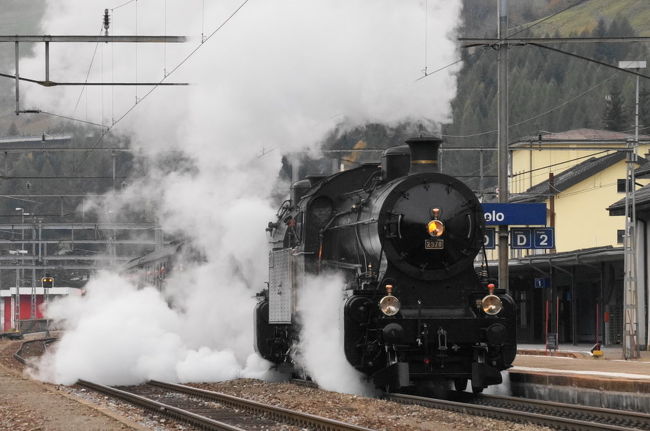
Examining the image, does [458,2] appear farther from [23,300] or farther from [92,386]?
[23,300]

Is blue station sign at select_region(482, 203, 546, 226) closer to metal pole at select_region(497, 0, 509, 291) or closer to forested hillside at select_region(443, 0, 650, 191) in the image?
metal pole at select_region(497, 0, 509, 291)

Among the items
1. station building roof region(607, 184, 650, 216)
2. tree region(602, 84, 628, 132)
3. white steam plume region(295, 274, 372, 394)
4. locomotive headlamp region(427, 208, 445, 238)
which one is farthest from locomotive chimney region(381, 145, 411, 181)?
tree region(602, 84, 628, 132)

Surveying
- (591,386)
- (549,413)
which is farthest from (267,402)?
(591,386)

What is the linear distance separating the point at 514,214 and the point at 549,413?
828cm

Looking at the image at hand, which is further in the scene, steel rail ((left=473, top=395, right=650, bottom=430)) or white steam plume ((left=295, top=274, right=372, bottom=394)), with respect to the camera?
white steam plume ((left=295, top=274, right=372, bottom=394))

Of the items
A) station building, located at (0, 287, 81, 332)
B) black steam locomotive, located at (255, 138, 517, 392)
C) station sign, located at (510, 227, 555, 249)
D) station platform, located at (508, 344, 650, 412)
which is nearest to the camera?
station platform, located at (508, 344, 650, 412)

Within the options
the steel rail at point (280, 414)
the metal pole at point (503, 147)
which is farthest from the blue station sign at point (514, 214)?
the steel rail at point (280, 414)

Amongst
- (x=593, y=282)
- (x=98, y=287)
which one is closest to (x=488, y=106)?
(x=593, y=282)

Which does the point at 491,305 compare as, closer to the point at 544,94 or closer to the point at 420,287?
the point at 420,287

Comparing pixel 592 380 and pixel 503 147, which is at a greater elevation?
pixel 503 147

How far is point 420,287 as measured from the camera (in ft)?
55.7

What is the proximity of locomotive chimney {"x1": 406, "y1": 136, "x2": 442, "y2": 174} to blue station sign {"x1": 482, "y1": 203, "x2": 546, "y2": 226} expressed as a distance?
4.70 m

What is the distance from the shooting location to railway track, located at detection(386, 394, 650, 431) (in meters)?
12.6

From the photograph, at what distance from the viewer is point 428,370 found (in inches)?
650
